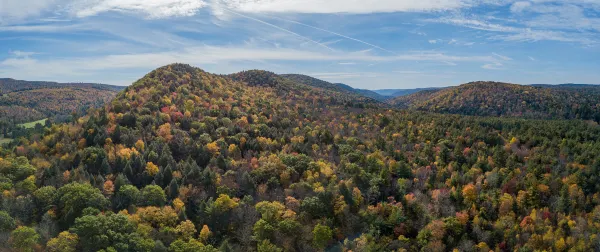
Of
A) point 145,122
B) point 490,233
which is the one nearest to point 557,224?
point 490,233

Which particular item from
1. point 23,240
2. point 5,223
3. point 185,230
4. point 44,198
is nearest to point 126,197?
point 44,198

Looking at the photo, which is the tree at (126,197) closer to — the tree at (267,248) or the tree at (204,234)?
the tree at (204,234)

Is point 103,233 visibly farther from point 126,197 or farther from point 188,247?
point 126,197

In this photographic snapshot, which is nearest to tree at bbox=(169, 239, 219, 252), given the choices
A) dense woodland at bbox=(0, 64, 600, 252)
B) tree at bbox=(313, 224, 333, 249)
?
dense woodland at bbox=(0, 64, 600, 252)

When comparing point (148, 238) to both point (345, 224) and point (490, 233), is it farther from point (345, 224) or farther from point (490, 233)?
point (490, 233)

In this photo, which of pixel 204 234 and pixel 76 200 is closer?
pixel 204 234

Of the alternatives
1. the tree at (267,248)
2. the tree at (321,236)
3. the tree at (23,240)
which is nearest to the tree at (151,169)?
the tree at (23,240)

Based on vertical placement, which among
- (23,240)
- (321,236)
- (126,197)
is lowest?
(321,236)
